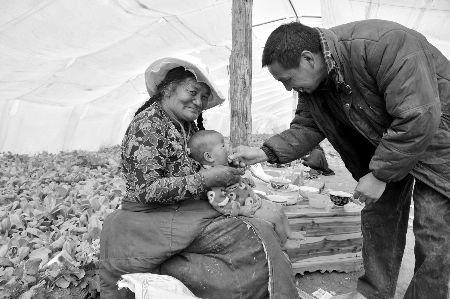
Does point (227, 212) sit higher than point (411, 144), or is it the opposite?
point (411, 144)

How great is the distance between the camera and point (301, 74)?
80.3 inches

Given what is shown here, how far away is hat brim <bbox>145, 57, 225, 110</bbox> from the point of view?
2.22 meters

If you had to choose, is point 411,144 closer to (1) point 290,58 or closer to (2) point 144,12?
(1) point 290,58

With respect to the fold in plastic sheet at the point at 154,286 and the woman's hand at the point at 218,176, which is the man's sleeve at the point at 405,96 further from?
the fold in plastic sheet at the point at 154,286

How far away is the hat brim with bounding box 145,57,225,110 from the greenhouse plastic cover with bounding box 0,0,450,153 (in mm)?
81

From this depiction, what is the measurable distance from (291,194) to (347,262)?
0.92 metres

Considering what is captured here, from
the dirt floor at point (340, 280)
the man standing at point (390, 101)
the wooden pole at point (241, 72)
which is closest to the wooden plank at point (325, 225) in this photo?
the dirt floor at point (340, 280)

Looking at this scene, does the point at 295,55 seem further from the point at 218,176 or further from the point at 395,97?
the point at 218,176

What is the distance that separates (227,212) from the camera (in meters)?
2.16

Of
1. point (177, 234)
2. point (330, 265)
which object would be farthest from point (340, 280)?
point (177, 234)

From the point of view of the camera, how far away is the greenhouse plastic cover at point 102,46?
13.9ft

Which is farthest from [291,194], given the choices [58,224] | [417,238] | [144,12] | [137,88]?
[137,88]

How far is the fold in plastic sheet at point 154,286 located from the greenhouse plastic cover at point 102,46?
134cm

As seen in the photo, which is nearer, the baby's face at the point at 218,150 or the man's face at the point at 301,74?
the man's face at the point at 301,74
